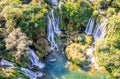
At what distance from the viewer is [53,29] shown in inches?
1628

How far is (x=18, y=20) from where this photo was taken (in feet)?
120

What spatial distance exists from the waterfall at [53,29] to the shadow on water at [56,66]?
1.82m

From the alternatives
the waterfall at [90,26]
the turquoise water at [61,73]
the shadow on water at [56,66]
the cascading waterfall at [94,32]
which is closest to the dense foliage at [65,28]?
the waterfall at [90,26]

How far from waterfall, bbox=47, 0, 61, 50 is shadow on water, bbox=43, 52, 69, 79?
1818mm

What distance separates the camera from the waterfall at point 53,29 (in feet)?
132

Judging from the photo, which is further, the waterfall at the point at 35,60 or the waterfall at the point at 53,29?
the waterfall at the point at 53,29

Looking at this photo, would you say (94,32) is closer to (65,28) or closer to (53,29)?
A: (65,28)

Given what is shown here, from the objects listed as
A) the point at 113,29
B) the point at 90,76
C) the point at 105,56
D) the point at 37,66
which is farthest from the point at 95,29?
the point at 37,66

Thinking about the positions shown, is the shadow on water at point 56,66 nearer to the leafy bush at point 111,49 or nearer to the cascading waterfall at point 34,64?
the cascading waterfall at point 34,64

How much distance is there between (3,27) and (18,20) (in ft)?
8.34

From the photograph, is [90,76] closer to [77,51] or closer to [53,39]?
[77,51]

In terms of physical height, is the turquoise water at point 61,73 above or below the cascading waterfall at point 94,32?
below

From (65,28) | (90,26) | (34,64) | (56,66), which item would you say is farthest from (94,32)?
(34,64)

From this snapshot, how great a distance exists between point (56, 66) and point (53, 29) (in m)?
7.18
